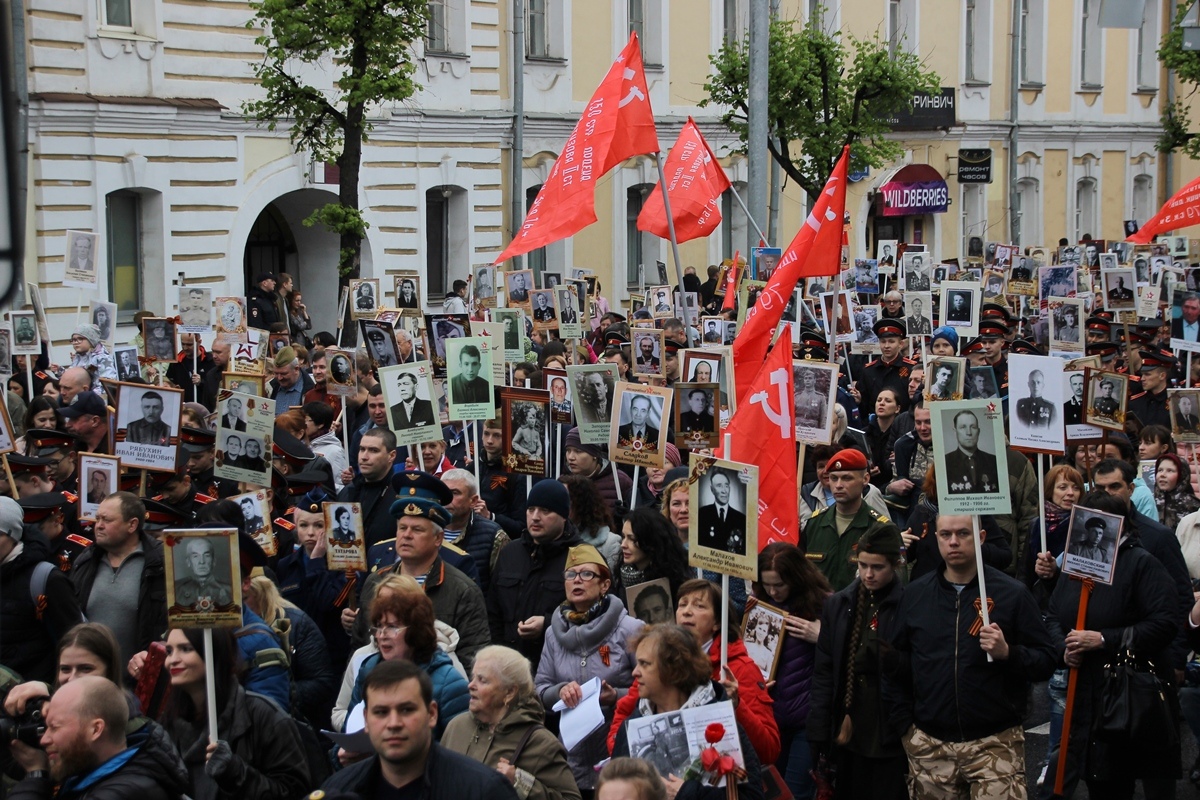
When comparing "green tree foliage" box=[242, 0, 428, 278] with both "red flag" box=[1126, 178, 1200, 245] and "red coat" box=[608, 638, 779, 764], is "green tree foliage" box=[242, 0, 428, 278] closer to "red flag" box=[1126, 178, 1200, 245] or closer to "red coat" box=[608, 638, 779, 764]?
"red flag" box=[1126, 178, 1200, 245]

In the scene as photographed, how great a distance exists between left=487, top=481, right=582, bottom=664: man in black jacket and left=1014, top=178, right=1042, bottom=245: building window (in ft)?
114

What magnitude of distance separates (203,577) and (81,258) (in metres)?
10.7

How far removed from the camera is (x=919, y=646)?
21.2 ft

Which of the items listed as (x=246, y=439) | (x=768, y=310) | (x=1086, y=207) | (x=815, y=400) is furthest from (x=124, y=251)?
(x=1086, y=207)

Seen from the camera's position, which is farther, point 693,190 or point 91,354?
point 693,190

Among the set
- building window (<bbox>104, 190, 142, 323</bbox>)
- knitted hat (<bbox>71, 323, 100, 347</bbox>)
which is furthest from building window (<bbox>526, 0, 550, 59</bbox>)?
knitted hat (<bbox>71, 323, 100, 347</bbox>)

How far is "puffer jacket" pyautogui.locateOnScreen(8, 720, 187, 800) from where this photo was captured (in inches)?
184

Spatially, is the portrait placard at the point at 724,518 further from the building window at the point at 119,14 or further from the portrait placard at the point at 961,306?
the building window at the point at 119,14

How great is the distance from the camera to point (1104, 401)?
10.6 meters

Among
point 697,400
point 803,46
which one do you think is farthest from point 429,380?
point 803,46

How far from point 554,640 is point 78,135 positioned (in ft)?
54.4

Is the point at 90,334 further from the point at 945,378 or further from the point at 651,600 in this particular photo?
the point at 651,600

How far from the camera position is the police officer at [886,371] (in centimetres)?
1393

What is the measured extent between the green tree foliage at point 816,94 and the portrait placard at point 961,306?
9.43m
